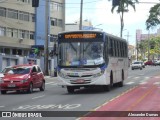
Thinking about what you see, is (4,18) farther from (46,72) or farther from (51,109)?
(51,109)

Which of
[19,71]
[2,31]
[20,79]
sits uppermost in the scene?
[2,31]

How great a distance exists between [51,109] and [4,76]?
9.85m

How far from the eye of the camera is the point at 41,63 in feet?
221

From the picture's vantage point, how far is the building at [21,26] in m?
67.4

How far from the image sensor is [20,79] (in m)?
26.6

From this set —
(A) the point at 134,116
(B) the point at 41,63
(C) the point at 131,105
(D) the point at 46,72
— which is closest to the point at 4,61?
(D) the point at 46,72

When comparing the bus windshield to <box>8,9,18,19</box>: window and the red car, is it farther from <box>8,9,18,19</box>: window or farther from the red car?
<box>8,9,18,19</box>: window

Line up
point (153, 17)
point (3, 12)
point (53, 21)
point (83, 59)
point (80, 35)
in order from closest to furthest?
point (83, 59) → point (80, 35) → point (3, 12) → point (53, 21) → point (153, 17)

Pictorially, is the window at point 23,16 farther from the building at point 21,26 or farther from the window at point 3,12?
the window at point 3,12

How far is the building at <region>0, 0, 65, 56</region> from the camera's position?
67.4m

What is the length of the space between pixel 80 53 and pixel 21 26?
1830 inches

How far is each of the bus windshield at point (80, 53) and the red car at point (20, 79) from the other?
2139 millimetres

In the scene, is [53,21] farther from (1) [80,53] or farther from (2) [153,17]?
(1) [80,53]

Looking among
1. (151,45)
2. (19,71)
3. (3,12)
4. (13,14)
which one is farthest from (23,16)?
(151,45)
